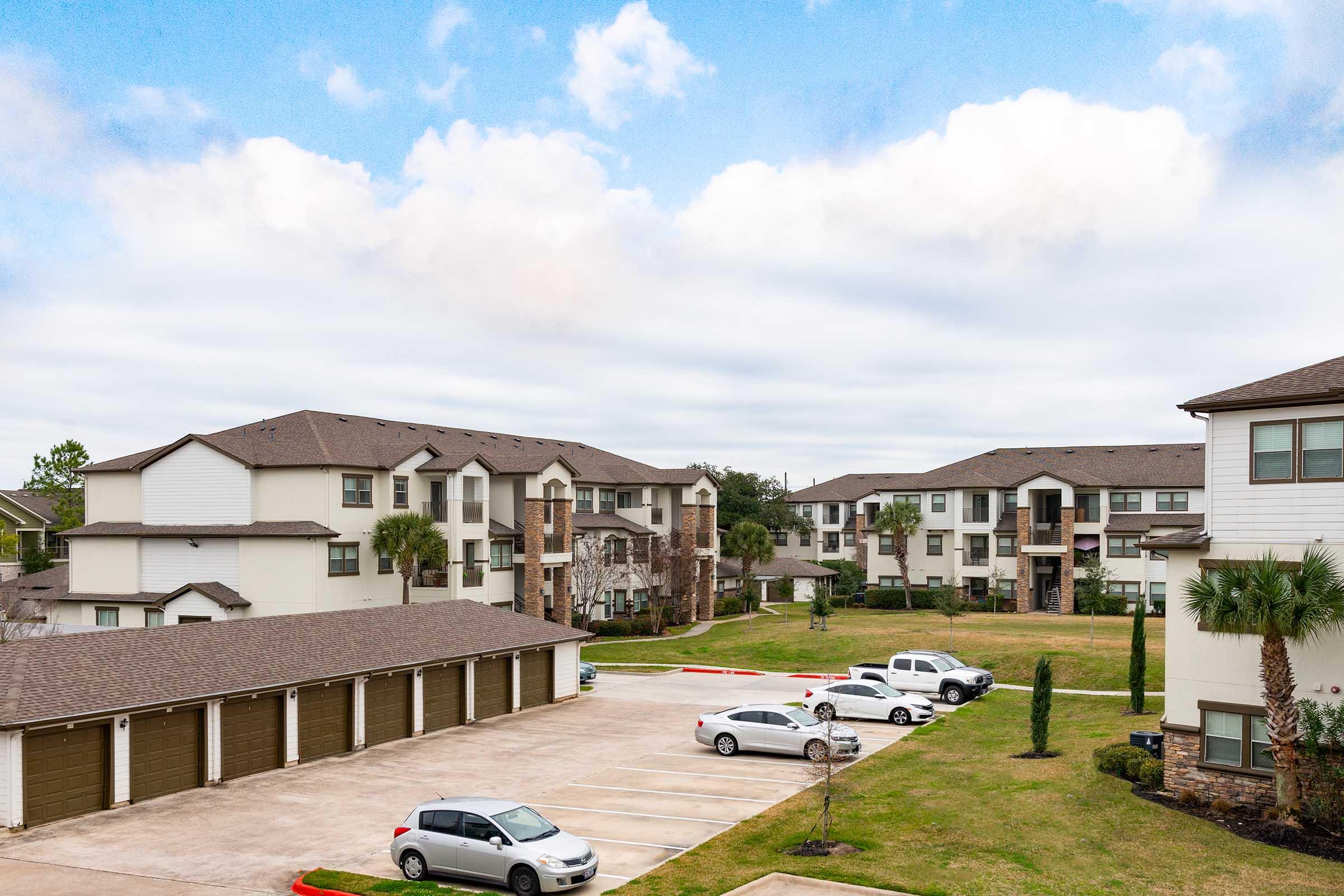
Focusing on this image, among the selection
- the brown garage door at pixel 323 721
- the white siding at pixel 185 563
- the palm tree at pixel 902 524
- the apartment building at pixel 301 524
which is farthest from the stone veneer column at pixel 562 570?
the brown garage door at pixel 323 721

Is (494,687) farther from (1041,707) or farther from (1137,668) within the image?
(1137,668)

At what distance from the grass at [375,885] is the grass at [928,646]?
2926 cm

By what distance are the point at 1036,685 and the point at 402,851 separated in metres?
17.0

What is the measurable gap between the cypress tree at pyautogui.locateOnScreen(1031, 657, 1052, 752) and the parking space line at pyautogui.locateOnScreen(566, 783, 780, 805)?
25.8ft

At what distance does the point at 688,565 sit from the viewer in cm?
6575

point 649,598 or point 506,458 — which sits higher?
point 506,458

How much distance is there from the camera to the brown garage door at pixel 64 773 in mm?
22344

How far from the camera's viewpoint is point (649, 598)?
6756 cm

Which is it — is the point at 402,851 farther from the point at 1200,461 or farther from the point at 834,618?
the point at 1200,461

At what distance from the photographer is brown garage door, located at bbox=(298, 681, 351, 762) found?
29.1m

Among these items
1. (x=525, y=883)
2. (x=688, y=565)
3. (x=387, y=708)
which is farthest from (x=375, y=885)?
(x=688, y=565)

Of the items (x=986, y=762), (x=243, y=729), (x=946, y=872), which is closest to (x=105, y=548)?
(x=243, y=729)

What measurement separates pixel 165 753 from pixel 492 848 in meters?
11.5

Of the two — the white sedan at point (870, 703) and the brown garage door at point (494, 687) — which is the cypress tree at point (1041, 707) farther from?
the brown garage door at point (494, 687)
